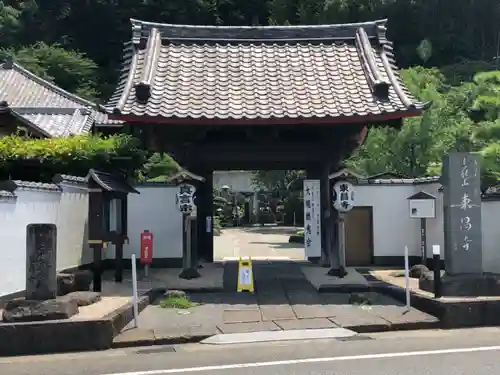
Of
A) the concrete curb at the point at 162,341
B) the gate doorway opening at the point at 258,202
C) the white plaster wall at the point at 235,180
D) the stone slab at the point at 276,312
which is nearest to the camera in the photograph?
the concrete curb at the point at 162,341

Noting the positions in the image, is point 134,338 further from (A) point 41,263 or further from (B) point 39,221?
(B) point 39,221

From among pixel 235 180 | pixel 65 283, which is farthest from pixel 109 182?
pixel 235 180

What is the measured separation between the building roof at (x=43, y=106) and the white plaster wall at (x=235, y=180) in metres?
22.5

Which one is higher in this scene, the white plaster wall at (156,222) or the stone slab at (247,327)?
the white plaster wall at (156,222)

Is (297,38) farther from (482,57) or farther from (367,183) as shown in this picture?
(482,57)

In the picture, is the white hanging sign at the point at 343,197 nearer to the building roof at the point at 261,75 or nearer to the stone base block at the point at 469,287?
the building roof at the point at 261,75

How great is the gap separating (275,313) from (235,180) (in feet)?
148

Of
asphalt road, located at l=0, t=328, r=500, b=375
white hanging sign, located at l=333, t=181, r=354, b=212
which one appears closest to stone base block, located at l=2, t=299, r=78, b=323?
asphalt road, located at l=0, t=328, r=500, b=375

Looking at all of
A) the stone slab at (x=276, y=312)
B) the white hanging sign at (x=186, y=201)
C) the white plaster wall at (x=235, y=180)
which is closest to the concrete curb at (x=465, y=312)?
the stone slab at (x=276, y=312)

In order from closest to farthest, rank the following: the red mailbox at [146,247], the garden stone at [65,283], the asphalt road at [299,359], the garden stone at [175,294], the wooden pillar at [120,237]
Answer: the asphalt road at [299,359]
the garden stone at [65,283]
the garden stone at [175,294]
the wooden pillar at [120,237]
the red mailbox at [146,247]

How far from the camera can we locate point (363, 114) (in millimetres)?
13266

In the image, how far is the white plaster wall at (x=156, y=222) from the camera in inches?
665

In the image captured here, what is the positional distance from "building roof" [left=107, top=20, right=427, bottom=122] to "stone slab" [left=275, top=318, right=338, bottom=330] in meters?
4.72

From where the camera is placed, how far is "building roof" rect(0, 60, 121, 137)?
25.5 m
